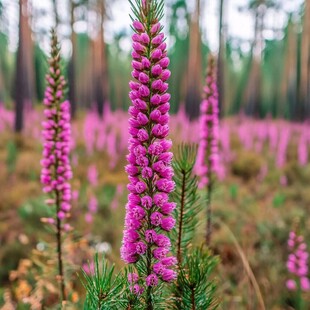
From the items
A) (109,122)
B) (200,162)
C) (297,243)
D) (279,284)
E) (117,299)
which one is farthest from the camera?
(109,122)

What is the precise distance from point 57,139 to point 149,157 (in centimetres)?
91

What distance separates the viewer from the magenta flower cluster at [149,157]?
1.00m

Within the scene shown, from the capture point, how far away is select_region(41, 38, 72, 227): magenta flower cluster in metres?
1.79

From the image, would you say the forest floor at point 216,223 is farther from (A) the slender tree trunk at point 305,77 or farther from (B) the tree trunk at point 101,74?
(A) the slender tree trunk at point 305,77

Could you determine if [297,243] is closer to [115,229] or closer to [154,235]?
[154,235]

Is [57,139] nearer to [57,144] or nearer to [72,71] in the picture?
[57,144]

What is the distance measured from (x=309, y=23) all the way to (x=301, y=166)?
34.7 feet

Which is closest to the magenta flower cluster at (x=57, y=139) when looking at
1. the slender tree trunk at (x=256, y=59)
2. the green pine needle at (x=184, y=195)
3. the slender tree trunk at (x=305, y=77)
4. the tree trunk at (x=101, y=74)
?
the green pine needle at (x=184, y=195)

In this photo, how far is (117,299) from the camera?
883 millimetres

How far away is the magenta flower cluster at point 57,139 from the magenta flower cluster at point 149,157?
2.64 feet

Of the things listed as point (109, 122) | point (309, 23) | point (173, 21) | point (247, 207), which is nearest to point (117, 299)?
point (247, 207)

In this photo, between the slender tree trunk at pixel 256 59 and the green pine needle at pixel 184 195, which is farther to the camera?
the slender tree trunk at pixel 256 59

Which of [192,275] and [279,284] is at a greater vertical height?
[192,275]

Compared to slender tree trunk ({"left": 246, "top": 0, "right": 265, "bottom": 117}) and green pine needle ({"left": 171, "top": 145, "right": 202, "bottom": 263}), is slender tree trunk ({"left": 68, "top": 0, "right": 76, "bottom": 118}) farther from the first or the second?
green pine needle ({"left": 171, "top": 145, "right": 202, "bottom": 263})
